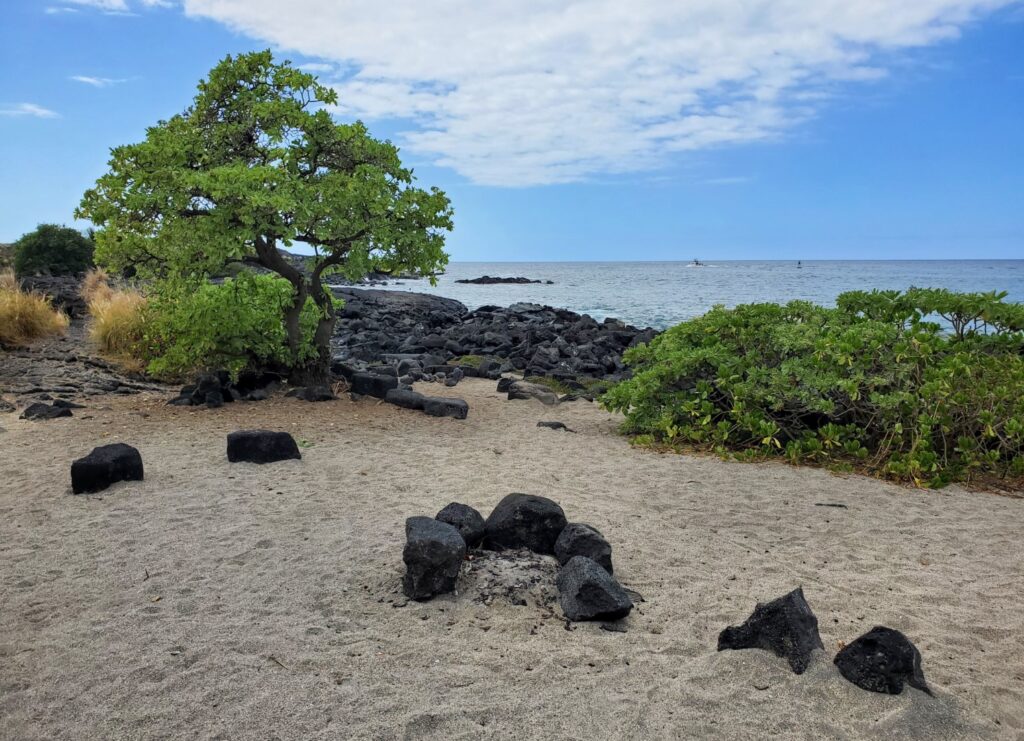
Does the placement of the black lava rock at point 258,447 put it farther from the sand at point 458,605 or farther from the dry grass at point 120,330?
the dry grass at point 120,330

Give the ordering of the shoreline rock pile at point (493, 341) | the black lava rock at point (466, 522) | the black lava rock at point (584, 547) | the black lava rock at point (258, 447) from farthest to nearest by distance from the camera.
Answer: the shoreline rock pile at point (493, 341) < the black lava rock at point (258, 447) < the black lava rock at point (466, 522) < the black lava rock at point (584, 547)

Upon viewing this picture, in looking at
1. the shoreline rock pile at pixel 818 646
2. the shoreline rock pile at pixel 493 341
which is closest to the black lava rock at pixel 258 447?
the shoreline rock pile at pixel 818 646

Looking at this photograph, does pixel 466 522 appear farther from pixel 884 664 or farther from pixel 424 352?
pixel 424 352

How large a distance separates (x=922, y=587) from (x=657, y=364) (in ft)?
17.3

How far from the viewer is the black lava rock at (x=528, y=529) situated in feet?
17.8

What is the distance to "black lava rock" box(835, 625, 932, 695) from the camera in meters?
3.73

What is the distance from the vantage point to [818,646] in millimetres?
4082

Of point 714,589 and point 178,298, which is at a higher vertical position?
point 178,298

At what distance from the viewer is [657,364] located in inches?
400

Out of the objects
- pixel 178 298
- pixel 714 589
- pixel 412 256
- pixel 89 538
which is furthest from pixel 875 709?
pixel 178 298

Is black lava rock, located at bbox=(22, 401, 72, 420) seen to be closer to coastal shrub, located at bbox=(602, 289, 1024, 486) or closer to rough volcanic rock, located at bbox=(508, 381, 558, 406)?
rough volcanic rock, located at bbox=(508, 381, 558, 406)

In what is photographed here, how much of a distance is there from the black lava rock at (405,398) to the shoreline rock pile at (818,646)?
733cm

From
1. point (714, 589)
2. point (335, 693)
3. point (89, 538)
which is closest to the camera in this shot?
point (335, 693)

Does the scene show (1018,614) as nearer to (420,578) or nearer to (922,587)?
(922,587)
